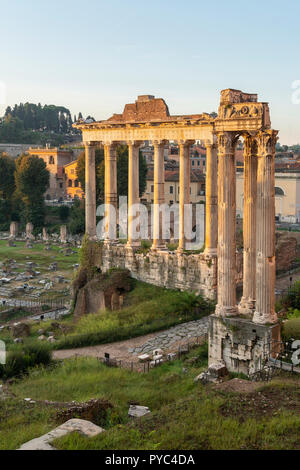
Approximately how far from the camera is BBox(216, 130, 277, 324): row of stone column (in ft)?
52.9

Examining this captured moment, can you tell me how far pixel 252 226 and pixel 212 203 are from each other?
25.9ft

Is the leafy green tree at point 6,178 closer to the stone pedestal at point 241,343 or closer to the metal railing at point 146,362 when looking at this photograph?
the metal railing at point 146,362

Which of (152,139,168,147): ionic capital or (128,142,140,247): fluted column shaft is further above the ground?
(152,139,168,147): ionic capital

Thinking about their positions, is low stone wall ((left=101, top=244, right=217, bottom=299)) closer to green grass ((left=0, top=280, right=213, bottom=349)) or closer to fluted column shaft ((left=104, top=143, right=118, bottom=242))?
green grass ((left=0, top=280, right=213, bottom=349))

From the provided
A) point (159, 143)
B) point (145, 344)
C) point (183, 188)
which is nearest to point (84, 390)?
point (145, 344)

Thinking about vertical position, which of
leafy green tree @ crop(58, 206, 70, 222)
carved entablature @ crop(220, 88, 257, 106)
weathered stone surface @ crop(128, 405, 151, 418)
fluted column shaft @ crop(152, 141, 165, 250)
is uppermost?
carved entablature @ crop(220, 88, 257, 106)

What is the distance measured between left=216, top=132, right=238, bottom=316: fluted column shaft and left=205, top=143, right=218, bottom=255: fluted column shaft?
7.81 m

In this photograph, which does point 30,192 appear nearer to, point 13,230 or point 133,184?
point 13,230

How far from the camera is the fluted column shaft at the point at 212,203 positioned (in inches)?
991

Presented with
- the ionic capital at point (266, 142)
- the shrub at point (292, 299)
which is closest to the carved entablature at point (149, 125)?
the ionic capital at point (266, 142)

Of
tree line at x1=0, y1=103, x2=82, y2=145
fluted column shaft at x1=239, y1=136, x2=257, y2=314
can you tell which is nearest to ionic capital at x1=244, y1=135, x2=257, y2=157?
fluted column shaft at x1=239, y1=136, x2=257, y2=314

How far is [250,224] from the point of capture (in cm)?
1756
